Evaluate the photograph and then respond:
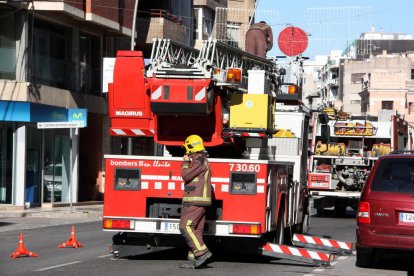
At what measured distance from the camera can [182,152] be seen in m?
17.0

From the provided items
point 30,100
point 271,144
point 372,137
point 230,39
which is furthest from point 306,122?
point 230,39

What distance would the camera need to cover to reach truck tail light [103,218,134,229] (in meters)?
15.4

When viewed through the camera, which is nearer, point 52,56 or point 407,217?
point 407,217

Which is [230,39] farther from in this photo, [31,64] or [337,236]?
[337,236]

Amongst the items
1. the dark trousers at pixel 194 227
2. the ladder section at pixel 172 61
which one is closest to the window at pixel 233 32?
the ladder section at pixel 172 61

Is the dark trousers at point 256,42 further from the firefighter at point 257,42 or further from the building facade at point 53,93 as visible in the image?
the building facade at point 53,93

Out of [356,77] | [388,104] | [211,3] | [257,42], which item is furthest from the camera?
[356,77]

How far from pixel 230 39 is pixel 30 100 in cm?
2507

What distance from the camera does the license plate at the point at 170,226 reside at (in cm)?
1526

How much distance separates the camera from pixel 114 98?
16109mm

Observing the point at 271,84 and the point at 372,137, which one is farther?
the point at 372,137

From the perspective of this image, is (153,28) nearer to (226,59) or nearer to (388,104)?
(226,59)

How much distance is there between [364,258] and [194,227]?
287 centimetres

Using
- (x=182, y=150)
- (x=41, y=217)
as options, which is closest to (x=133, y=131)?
(x=182, y=150)
